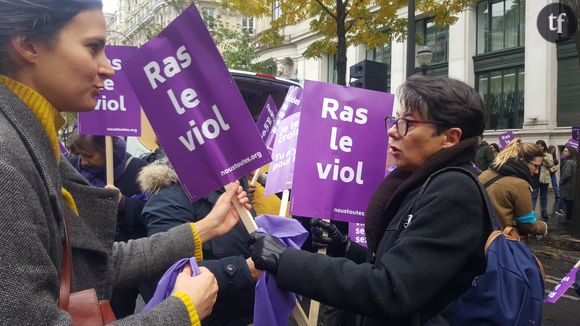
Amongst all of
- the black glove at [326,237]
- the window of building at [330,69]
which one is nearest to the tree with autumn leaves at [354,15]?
the black glove at [326,237]

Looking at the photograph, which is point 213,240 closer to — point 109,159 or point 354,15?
point 109,159

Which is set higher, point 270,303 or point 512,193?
point 512,193

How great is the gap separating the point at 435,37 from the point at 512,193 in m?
18.0

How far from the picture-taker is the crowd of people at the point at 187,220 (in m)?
1.09

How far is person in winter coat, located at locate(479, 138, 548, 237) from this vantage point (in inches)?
192

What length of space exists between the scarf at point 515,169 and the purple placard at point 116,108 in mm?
3618

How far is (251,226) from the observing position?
2.13 metres

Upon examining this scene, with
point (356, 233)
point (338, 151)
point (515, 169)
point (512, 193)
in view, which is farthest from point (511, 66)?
point (338, 151)

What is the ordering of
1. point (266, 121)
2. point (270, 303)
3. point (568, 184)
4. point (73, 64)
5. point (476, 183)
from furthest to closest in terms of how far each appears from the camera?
1. point (568, 184)
2. point (266, 121)
3. point (270, 303)
4. point (476, 183)
5. point (73, 64)

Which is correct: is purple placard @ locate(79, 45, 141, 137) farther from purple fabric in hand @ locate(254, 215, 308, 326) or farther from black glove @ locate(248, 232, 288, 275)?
black glove @ locate(248, 232, 288, 275)

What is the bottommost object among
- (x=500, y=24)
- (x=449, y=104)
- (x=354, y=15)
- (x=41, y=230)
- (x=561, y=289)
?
(x=561, y=289)

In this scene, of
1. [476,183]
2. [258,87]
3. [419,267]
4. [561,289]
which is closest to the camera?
[419,267]

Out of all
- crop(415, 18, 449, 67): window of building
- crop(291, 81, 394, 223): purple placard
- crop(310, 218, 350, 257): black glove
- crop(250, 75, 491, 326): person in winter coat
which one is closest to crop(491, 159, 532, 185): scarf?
crop(291, 81, 394, 223): purple placard

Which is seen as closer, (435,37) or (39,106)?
(39,106)
